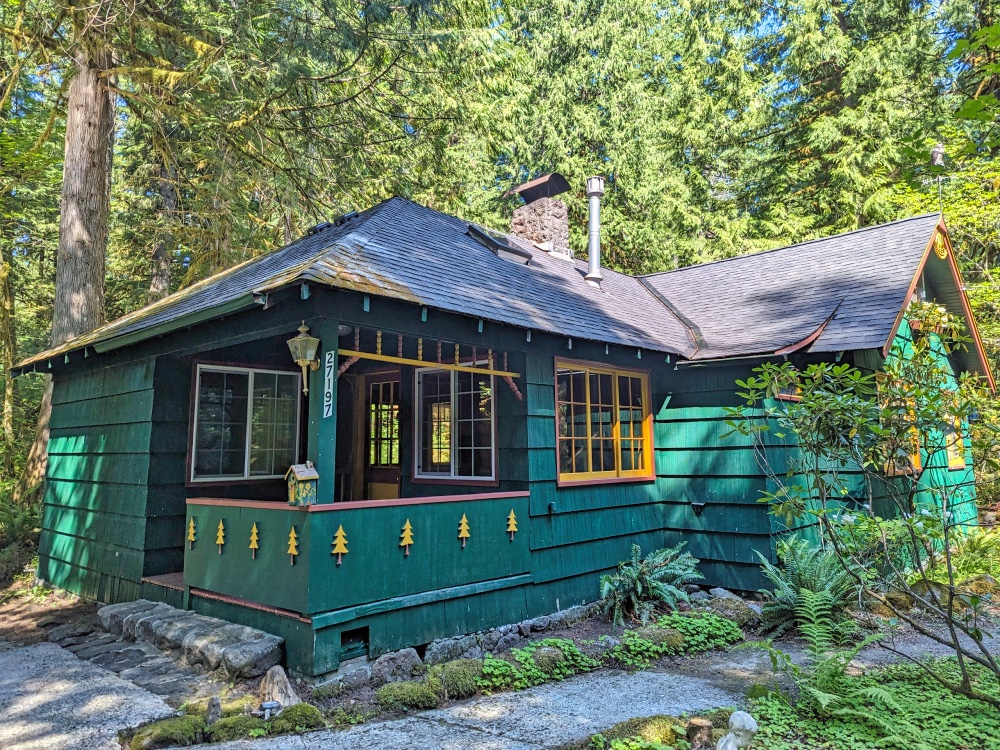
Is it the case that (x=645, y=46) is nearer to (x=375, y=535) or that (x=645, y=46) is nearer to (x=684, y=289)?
(x=684, y=289)

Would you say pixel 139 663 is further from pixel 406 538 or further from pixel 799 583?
pixel 799 583

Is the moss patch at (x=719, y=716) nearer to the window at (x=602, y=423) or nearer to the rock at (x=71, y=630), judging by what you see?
the window at (x=602, y=423)

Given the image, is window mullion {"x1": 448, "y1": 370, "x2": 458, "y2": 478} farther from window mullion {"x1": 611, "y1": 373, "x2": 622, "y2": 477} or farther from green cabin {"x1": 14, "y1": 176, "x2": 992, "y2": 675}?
window mullion {"x1": 611, "y1": 373, "x2": 622, "y2": 477}

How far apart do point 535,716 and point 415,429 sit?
429 cm

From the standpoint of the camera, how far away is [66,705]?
168 inches

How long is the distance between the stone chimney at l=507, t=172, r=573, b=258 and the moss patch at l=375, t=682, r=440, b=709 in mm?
7600

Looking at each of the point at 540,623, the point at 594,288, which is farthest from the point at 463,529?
the point at 594,288

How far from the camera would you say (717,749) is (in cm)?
327

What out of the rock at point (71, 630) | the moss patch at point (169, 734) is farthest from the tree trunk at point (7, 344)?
the moss patch at point (169, 734)

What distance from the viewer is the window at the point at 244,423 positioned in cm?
711

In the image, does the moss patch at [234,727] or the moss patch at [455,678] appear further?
the moss patch at [455,678]

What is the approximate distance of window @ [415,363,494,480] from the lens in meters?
7.38

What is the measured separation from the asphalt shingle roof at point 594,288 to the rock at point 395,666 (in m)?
2.75

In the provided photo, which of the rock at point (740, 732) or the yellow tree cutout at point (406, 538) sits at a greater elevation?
the yellow tree cutout at point (406, 538)
